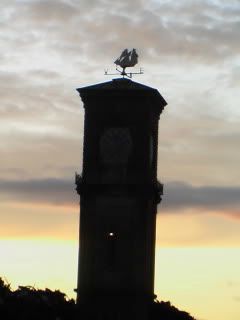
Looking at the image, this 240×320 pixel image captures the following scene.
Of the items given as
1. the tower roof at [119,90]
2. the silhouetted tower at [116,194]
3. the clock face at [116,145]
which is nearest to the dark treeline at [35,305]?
the silhouetted tower at [116,194]

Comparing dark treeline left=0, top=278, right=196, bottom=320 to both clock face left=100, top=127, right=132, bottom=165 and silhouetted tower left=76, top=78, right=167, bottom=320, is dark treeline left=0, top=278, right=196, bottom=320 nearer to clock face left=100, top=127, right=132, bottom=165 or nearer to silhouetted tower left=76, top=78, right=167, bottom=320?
silhouetted tower left=76, top=78, right=167, bottom=320

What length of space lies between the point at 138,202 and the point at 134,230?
87.5 inches

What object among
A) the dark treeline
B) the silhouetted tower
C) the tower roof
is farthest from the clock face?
the dark treeline

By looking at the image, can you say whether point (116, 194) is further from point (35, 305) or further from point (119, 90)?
point (35, 305)

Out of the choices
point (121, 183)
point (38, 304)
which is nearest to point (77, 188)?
point (121, 183)

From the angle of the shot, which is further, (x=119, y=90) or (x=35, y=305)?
(x=35, y=305)

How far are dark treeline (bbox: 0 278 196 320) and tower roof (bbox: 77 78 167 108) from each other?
55.0 ft

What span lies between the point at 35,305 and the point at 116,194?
15606 millimetres

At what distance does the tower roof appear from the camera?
440 ft

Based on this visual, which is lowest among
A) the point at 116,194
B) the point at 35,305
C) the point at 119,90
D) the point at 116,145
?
the point at 35,305

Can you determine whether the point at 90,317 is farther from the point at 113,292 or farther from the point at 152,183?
the point at 152,183

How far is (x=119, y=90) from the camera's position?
134 meters

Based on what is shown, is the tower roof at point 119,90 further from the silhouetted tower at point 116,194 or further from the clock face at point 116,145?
the clock face at point 116,145

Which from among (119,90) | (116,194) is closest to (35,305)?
(116,194)
